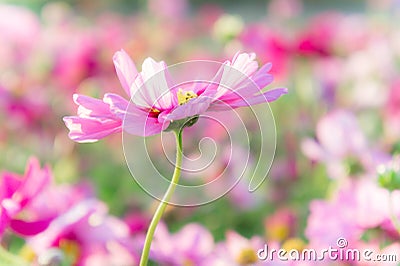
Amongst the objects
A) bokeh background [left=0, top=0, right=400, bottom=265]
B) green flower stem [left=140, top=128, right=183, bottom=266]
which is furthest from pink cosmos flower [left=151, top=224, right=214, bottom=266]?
green flower stem [left=140, top=128, right=183, bottom=266]

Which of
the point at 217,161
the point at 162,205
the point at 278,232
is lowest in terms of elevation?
the point at 162,205

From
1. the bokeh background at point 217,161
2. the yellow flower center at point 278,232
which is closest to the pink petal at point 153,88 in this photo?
the bokeh background at point 217,161

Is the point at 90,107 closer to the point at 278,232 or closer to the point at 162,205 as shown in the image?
the point at 162,205

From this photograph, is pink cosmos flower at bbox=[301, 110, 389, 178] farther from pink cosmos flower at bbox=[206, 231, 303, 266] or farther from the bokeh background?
pink cosmos flower at bbox=[206, 231, 303, 266]

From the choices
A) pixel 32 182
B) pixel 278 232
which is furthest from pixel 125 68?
pixel 278 232

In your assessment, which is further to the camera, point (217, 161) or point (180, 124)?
point (217, 161)

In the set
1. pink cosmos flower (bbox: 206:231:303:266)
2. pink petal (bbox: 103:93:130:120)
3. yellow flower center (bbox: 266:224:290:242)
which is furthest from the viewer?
yellow flower center (bbox: 266:224:290:242)
